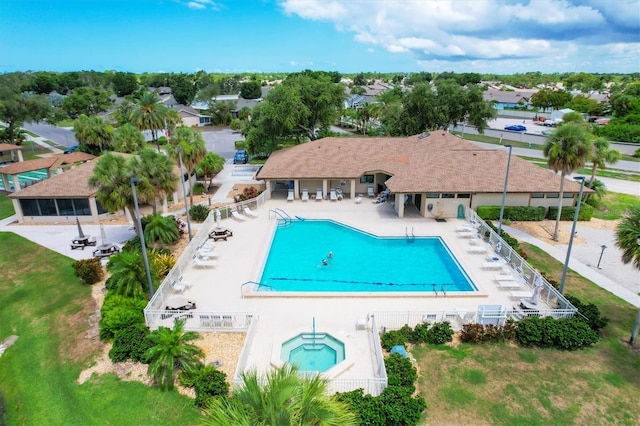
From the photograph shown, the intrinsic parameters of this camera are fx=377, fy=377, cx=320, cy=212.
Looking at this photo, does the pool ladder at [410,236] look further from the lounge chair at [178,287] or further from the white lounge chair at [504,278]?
the lounge chair at [178,287]

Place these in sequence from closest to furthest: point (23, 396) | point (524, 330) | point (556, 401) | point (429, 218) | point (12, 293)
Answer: point (556, 401), point (23, 396), point (524, 330), point (12, 293), point (429, 218)

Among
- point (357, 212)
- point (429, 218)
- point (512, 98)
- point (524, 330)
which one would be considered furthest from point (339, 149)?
point (512, 98)

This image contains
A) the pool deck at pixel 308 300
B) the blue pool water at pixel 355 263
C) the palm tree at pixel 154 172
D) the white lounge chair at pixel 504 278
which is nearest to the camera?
the pool deck at pixel 308 300

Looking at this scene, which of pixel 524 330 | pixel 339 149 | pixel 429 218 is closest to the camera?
pixel 524 330

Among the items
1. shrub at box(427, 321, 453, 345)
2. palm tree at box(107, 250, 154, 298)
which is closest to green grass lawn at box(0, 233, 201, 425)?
palm tree at box(107, 250, 154, 298)

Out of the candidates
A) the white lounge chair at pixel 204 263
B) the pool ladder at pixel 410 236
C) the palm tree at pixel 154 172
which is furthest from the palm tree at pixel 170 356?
the pool ladder at pixel 410 236

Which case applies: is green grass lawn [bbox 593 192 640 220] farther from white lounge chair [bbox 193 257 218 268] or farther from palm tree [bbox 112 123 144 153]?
palm tree [bbox 112 123 144 153]

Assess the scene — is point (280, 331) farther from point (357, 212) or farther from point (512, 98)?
point (512, 98)
